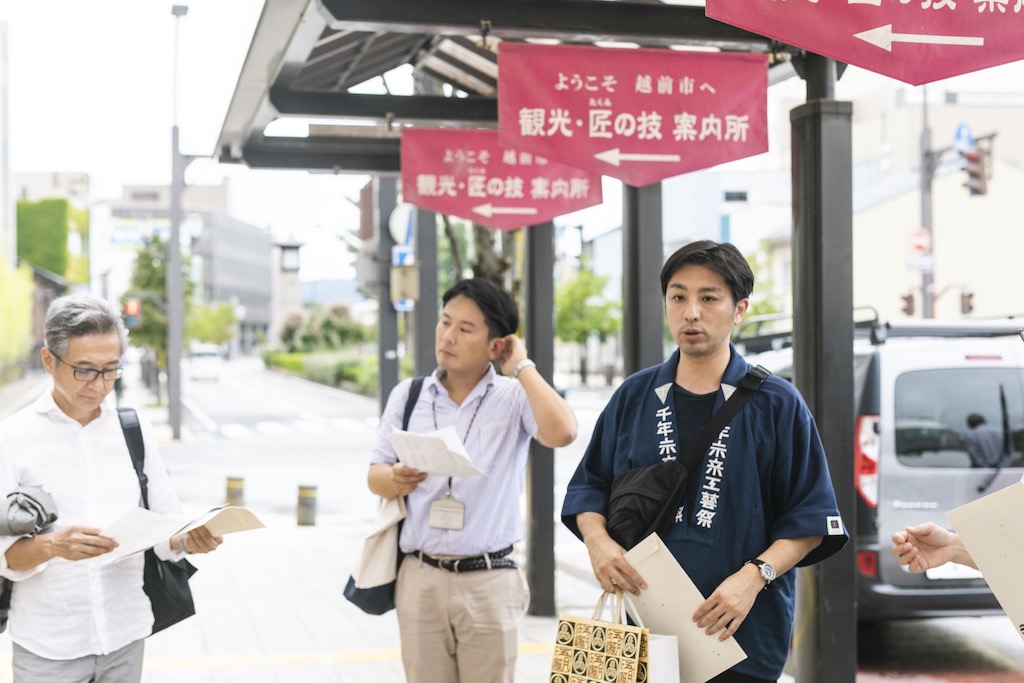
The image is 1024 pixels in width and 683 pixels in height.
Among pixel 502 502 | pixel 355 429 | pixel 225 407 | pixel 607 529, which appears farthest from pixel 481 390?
pixel 225 407

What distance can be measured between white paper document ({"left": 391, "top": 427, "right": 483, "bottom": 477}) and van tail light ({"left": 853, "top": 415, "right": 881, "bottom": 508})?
Result: 3.63 metres

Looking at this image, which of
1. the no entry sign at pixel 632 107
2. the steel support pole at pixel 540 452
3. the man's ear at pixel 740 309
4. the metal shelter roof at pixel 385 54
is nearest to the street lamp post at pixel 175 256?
the metal shelter roof at pixel 385 54

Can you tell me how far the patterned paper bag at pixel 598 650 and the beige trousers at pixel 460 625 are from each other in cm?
100

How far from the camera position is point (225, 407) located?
133ft

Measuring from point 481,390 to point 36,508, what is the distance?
1.46 metres

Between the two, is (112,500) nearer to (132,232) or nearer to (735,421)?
(735,421)

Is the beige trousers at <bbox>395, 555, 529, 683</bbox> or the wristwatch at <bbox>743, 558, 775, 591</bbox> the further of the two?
the beige trousers at <bbox>395, 555, 529, 683</bbox>

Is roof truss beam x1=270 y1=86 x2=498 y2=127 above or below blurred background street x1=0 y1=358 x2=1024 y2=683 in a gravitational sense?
above

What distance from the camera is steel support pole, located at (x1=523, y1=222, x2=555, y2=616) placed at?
7.43m

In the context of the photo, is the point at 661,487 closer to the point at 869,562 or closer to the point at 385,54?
the point at 869,562

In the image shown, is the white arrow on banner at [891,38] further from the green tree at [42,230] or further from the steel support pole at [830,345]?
the green tree at [42,230]

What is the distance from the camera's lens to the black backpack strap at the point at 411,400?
3973mm

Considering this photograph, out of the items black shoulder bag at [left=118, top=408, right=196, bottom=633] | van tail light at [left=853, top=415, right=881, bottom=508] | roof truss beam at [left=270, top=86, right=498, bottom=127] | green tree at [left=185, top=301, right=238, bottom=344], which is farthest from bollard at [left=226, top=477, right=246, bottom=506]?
green tree at [left=185, top=301, right=238, bottom=344]

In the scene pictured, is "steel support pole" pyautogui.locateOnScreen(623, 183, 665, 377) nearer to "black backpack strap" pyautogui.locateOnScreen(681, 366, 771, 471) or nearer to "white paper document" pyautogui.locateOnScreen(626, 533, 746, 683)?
"black backpack strap" pyautogui.locateOnScreen(681, 366, 771, 471)
